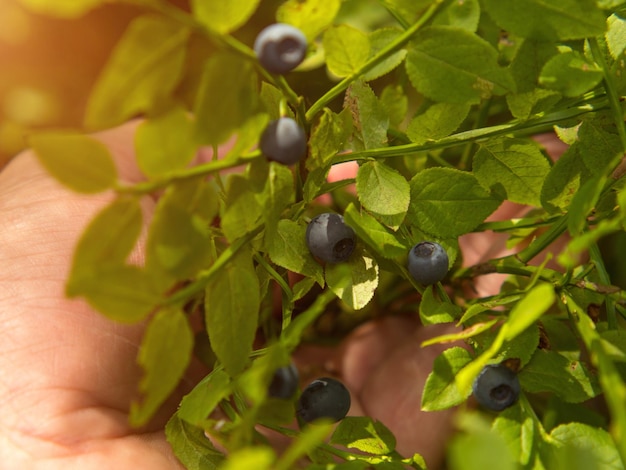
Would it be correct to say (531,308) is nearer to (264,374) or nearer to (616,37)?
(264,374)

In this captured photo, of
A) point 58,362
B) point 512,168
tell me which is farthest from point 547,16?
point 58,362

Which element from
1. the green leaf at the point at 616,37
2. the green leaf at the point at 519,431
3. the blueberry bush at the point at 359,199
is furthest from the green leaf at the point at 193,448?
the green leaf at the point at 616,37

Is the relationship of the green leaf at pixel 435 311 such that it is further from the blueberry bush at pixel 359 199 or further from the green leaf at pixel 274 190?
the green leaf at pixel 274 190

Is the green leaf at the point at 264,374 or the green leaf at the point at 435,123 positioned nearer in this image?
the green leaf at the point at 264,374

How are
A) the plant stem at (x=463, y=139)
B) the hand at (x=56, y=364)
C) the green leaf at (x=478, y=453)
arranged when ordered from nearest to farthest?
the green leaf at (x=478, y=453)
the plant stem at (x=463, y=139)
the hand at (x=56, y=364)

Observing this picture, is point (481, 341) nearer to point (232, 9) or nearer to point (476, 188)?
point (476, 188)

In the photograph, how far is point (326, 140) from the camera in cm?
45

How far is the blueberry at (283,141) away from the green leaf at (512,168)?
201 millimetres

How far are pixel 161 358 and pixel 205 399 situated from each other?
10 cm

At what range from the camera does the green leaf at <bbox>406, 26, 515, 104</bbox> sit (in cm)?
41

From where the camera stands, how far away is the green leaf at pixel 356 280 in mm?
475

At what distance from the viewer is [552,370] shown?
497mm

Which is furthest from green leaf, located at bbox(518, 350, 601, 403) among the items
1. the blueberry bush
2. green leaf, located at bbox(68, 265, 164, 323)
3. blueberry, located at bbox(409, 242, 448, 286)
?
green leaf, located at bbox(68, 265, 164, 323)

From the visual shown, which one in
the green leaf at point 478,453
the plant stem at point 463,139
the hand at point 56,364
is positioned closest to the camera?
the green leaf at point 478,453
